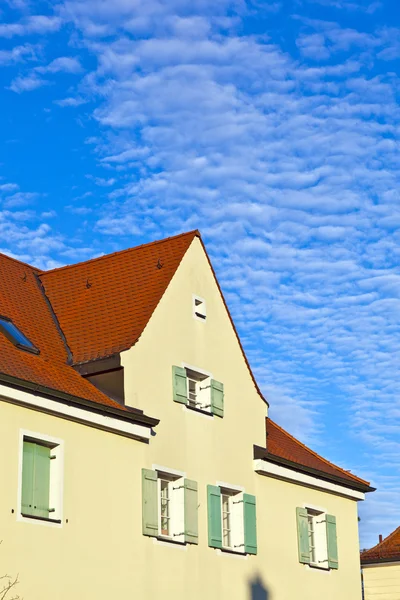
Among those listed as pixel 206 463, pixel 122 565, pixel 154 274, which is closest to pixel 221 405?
pixel 206 463

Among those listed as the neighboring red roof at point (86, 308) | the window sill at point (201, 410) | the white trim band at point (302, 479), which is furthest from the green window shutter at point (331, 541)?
the window sill at point (201, 410)

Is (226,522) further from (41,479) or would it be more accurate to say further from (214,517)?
(41,479)

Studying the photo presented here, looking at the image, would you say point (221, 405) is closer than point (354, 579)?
Yes

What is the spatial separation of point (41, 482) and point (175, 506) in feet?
17.0

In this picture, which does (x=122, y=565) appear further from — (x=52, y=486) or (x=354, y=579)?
(x=354, y=579)

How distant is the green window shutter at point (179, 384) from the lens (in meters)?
28.6

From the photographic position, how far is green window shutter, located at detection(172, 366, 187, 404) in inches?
1126

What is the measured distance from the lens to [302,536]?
32.7 m

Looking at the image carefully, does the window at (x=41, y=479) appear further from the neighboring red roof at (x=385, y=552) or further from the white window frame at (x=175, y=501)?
the neighboring red roof at (x=385, y=552)

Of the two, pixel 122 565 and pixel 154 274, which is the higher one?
pixel 154 274

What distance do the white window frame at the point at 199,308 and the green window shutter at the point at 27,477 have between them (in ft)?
26.6

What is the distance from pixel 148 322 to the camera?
93.2 feet

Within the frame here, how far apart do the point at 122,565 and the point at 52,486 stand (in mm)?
2785

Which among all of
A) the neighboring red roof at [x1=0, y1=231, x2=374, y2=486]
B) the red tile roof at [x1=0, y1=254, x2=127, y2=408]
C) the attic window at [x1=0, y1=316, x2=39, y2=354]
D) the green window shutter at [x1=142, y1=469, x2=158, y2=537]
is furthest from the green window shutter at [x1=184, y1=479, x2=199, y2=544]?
the attic window at [x1=0, y1=316, x2=39, y2=354]
